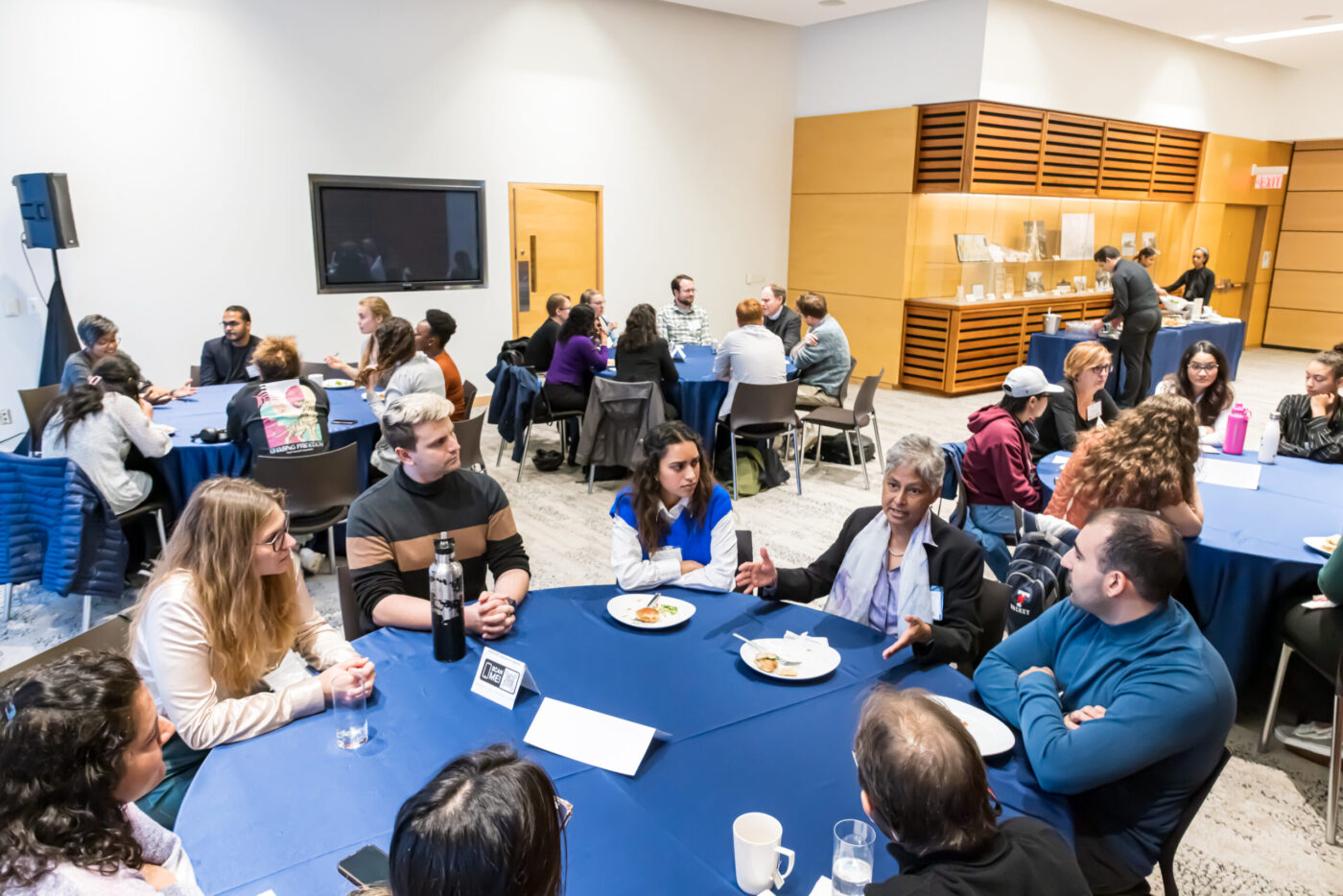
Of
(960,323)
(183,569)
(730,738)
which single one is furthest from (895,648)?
(960,323)

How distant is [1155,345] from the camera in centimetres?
873

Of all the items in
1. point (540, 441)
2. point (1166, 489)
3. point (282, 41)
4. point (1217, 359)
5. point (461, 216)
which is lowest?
point (540, 441)

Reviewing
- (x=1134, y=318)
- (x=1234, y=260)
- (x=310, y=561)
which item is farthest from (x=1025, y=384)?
(x=1234, y=260)

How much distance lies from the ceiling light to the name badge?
1168 cm

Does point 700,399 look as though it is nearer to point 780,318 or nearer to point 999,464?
point 780,318

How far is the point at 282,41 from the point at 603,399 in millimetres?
4098

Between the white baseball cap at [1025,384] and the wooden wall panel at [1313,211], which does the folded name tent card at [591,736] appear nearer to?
the white baseball cap at [1025,384]

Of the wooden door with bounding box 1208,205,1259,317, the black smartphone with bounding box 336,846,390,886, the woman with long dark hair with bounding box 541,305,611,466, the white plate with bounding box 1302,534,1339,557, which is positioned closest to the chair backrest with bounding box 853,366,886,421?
the woman with long dark hair with bounding box 541,305,611,466

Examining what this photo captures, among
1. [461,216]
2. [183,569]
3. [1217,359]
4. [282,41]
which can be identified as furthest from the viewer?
[461,216]

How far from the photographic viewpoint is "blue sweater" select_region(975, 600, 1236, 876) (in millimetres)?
1561

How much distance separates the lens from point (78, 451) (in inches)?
146

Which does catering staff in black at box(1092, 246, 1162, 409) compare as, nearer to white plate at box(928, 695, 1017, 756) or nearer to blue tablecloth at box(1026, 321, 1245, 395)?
blue tablecloth at box(1026, 321, 1245, 395)

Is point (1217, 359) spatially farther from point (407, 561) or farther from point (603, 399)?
point (407, 561)

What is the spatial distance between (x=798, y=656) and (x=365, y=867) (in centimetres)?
105
